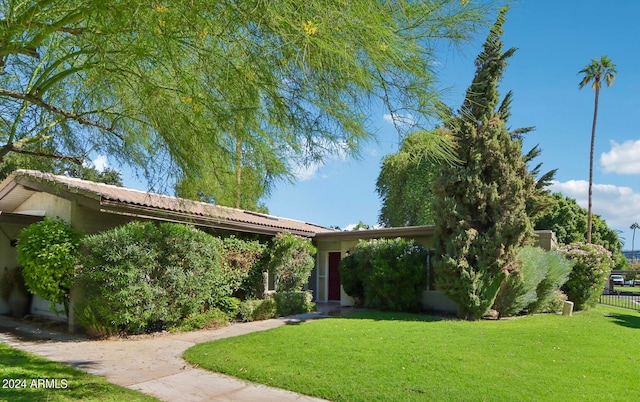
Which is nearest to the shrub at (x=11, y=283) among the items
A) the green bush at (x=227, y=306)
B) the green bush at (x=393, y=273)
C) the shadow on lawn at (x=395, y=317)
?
the green bush at (x=227, y=306)

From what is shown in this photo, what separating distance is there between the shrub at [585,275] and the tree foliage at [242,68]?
14.5 metres

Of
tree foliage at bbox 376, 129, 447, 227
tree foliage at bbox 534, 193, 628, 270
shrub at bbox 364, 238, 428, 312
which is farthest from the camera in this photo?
tree foliage at bbox 534, 193, 628, 270

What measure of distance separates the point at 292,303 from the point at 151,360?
6680 millimetres

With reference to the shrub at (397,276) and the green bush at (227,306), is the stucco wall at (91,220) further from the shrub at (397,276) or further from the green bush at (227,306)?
the shrub at (397,276)

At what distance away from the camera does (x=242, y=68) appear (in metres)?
3.94

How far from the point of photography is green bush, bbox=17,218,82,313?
9891 millimetres

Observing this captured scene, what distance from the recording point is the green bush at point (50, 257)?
9891mm

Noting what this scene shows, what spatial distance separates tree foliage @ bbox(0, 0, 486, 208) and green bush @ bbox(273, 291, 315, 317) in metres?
8.73

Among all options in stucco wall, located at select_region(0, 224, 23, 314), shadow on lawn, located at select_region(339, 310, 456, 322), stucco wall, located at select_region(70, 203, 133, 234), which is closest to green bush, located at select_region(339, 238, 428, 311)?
shadow on lawn, located at select_region(339, 310, 456, 322)

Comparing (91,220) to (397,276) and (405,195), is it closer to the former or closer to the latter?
(397,276)

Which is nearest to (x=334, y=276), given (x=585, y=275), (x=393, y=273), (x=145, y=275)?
(x=393, y=273)

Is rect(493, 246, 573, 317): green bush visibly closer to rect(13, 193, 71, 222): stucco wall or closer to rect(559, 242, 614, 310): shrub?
rect(559, 242, 614, 310): shrub

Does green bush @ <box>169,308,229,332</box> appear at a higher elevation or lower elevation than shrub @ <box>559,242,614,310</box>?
lower

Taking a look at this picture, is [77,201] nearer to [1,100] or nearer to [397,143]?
[1,100]
